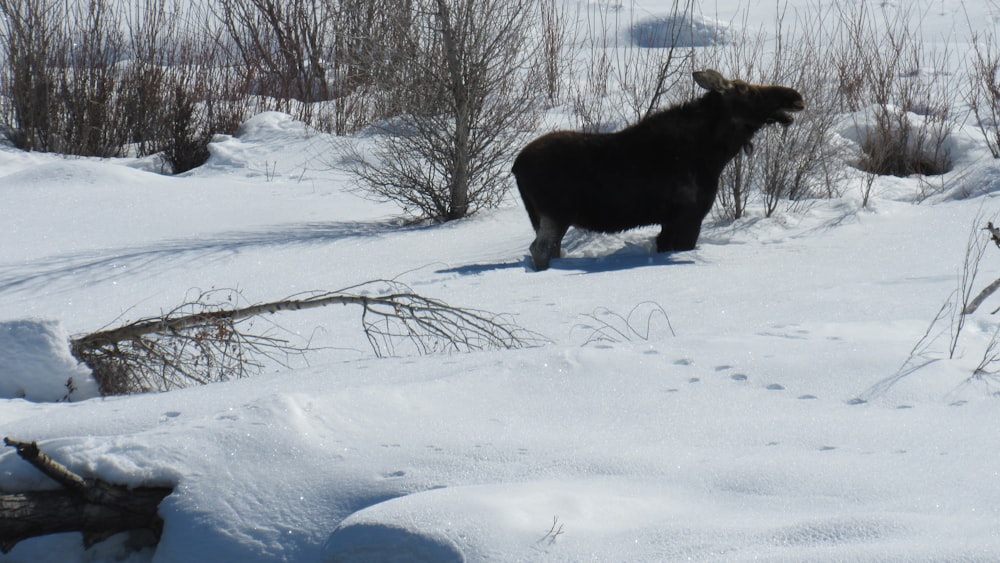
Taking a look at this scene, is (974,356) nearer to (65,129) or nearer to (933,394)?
(933,394)

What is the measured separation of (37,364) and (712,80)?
A: 13.2 ft

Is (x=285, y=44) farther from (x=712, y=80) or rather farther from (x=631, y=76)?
(x=712, y=80)

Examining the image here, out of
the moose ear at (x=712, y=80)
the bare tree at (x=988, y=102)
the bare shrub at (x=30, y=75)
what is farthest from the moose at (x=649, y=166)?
the bare shrub at (x=30, y=75)

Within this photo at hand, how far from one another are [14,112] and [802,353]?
11.9 meters

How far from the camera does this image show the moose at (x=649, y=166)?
244 inches

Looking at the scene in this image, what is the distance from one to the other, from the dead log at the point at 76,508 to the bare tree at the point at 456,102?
5441mm

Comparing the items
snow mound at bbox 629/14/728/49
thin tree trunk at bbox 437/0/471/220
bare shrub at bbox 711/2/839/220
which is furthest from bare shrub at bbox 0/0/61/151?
bare shrub at bbox 711/2/839/220

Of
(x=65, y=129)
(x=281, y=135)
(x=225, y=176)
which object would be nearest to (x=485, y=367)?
(x=225, y=176)

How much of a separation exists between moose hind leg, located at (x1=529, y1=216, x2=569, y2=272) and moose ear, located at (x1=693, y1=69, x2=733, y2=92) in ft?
3.75

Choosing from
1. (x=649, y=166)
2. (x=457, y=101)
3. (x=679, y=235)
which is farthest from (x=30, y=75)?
(x=679, y=235)

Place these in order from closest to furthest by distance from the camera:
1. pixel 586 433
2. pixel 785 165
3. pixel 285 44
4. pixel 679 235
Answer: pixel 586 433
pixel 679 235
pixel 785 165
pixel 285 44

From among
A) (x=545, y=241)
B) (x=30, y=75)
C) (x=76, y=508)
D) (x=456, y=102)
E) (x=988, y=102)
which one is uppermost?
(x=30, y=75)

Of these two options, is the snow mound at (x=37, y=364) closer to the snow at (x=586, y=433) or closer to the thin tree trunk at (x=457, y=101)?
the snow at (x=586, y=433)

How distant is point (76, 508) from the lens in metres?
2.44
